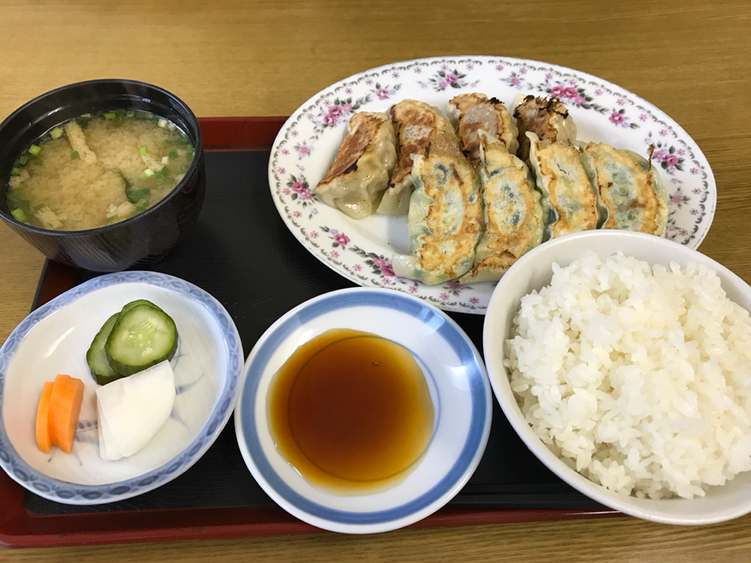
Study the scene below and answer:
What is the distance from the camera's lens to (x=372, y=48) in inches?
108

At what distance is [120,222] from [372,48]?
1925mm

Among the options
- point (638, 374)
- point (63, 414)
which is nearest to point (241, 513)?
point (63, 414)

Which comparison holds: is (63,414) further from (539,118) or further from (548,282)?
(539,118)

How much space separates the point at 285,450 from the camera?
140 cm

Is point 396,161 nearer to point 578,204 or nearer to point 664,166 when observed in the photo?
point 578,204

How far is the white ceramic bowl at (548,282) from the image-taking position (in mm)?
1060

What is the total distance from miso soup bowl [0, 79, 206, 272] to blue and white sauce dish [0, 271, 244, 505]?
0.31 ft

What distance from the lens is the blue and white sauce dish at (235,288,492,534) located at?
1.27 m

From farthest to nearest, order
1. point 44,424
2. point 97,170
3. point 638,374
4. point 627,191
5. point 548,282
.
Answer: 1. point 627,191
2. point 97,170
3. point 548,282
4. point 44,424
5. point 638,374

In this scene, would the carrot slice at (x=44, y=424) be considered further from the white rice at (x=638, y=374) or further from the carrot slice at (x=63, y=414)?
the white rice at (x=638, y=374)

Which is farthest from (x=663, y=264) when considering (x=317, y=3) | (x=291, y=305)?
(x=317, y=3)

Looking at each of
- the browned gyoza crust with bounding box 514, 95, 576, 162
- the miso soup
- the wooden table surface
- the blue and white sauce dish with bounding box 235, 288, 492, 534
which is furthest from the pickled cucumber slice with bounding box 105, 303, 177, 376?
the browned gyoza crust with bounding box 514, 95, 576, 162

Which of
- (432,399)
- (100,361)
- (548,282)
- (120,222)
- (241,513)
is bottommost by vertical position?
(241,513)

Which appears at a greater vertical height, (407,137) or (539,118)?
(539,118)
